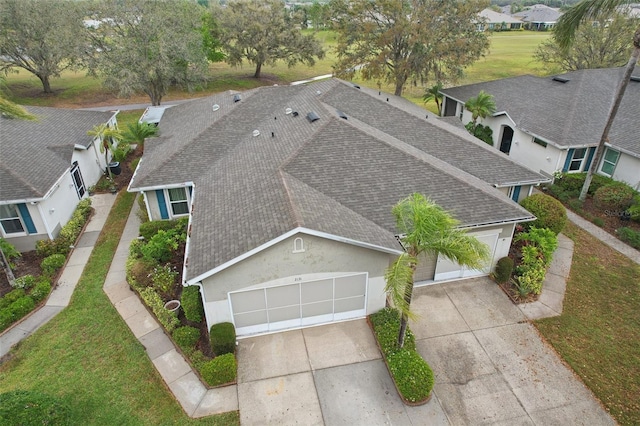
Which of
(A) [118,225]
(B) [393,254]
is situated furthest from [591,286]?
(A) [118,225]

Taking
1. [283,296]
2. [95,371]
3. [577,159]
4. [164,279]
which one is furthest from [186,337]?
[577,159]

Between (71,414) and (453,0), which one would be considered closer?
(71,414)

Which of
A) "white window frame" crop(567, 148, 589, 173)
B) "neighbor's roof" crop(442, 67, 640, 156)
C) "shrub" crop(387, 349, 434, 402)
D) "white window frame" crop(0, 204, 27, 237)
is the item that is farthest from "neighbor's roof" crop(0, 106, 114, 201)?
"white window frame" crop(567, 148, 589, 173)

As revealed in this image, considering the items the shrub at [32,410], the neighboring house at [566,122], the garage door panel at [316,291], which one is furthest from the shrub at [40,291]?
the neighboring house at [566,122]

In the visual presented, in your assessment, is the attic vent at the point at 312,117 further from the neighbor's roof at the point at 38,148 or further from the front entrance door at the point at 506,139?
the front entrance door at the point at 506,139

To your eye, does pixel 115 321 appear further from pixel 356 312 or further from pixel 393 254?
pixel 393 254

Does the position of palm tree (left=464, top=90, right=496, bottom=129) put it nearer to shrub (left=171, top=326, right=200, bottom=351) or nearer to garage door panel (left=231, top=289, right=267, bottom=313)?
garage door panel (left=231, top=289, right=267, bottom=313)
